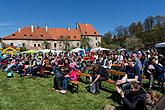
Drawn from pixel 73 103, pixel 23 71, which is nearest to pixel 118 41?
pixel 23 71

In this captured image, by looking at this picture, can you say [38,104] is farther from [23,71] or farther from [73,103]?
[23,71]

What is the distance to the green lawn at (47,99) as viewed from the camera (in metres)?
8.25

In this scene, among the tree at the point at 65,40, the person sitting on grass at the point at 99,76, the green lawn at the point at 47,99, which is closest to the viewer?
the green lawn at the point at 47,99

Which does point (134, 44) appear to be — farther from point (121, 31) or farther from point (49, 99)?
point (49, 99)

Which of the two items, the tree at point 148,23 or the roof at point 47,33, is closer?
the roof at point 47,33

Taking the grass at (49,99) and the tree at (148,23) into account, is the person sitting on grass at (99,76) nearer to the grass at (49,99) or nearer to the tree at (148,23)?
the grass at (49,99)

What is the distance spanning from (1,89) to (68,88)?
3.34 m

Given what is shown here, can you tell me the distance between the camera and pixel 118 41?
91125 millimetres

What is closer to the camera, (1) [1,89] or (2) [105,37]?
(1) [1,89]

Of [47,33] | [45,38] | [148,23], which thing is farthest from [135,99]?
[148,23]

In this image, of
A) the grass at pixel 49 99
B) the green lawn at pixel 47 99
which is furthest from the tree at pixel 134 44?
the green lawn at pixel 47 99

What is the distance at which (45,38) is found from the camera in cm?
7850

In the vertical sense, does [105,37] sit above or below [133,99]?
above

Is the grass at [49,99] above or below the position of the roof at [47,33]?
below
